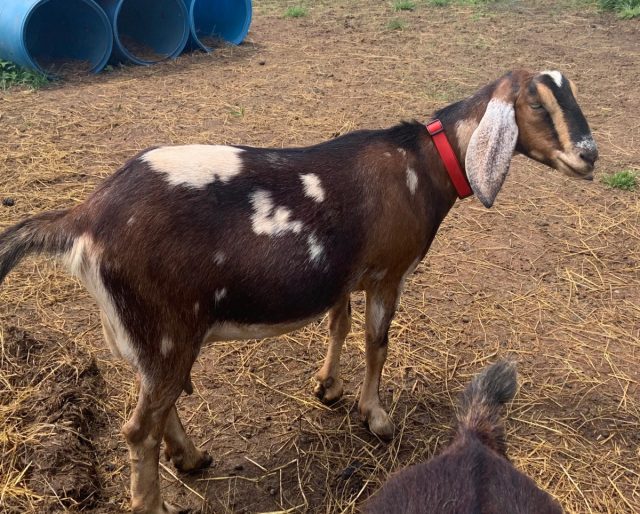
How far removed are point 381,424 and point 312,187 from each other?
52.9 inches

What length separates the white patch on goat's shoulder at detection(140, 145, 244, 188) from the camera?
238 cm

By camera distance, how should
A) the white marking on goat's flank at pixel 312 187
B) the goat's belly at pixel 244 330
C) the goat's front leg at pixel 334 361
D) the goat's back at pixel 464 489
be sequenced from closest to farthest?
the goat's back at pixel 464 489, the goat's belly at pixel 244 330, the white marking on goat's flank at pixel 312 187, the goat's front leg at pixel 334 361

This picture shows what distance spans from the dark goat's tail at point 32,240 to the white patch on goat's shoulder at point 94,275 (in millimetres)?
47

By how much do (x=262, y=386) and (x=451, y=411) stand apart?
3.52ft

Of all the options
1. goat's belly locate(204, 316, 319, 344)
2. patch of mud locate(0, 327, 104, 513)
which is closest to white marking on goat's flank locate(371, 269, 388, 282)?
goat's belly locate(204, 316, 319, 344)

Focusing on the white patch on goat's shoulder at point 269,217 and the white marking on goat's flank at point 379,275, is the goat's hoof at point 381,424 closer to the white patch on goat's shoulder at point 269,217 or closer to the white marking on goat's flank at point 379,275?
the white marking on goat's flank at point 379,275

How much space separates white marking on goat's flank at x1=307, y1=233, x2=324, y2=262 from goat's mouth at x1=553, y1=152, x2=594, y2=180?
4.29ft

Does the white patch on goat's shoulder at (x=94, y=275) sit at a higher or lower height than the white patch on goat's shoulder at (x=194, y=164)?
lower

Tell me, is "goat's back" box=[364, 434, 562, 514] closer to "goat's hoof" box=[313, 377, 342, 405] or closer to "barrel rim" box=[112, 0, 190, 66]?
"goat's hoof" box=[313, 377, 342, 405]

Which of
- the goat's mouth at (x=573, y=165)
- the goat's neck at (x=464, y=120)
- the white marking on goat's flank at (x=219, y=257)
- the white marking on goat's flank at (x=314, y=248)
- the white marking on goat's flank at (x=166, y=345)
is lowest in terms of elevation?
the white marking on goat's flank at (x=166, y=345)

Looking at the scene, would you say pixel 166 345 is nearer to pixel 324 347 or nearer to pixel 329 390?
pixel 329 390

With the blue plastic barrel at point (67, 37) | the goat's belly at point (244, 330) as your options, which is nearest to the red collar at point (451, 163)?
the goat's belly at point (244, 330)

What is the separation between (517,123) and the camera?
3029 mm

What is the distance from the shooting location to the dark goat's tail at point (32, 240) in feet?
7.45
